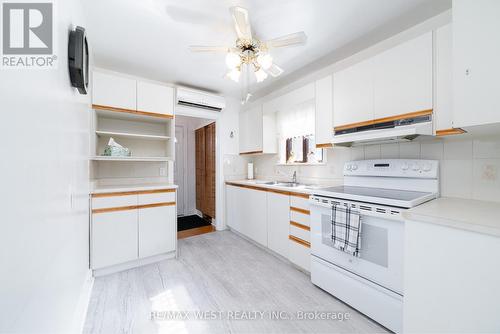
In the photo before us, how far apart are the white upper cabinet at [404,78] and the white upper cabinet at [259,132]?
1.66 meters

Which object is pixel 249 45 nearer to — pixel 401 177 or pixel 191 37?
pixel 191 37

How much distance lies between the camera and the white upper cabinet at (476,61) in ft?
3.26

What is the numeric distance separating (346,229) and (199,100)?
8.82 ft

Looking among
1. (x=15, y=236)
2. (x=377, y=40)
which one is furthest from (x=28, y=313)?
(x=377, y=40)

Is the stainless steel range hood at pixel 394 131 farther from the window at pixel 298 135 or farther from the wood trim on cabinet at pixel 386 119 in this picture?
the window at pixel 298 135

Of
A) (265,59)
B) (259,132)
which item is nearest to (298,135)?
(259,132)

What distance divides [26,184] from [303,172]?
2.70 meters

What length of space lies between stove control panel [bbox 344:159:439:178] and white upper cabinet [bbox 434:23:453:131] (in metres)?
0.36

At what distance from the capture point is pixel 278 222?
8.01 feet

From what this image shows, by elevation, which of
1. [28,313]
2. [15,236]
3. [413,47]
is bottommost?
[28,313]

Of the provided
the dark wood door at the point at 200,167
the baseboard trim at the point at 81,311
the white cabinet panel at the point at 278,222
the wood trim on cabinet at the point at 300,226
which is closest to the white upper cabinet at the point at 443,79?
the wood trim on cabinet at the point at 300,226

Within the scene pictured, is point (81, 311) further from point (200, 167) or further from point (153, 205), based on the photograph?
point (200, 167)

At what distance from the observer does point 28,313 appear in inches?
23.6

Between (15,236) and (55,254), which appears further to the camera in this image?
(55,254)
